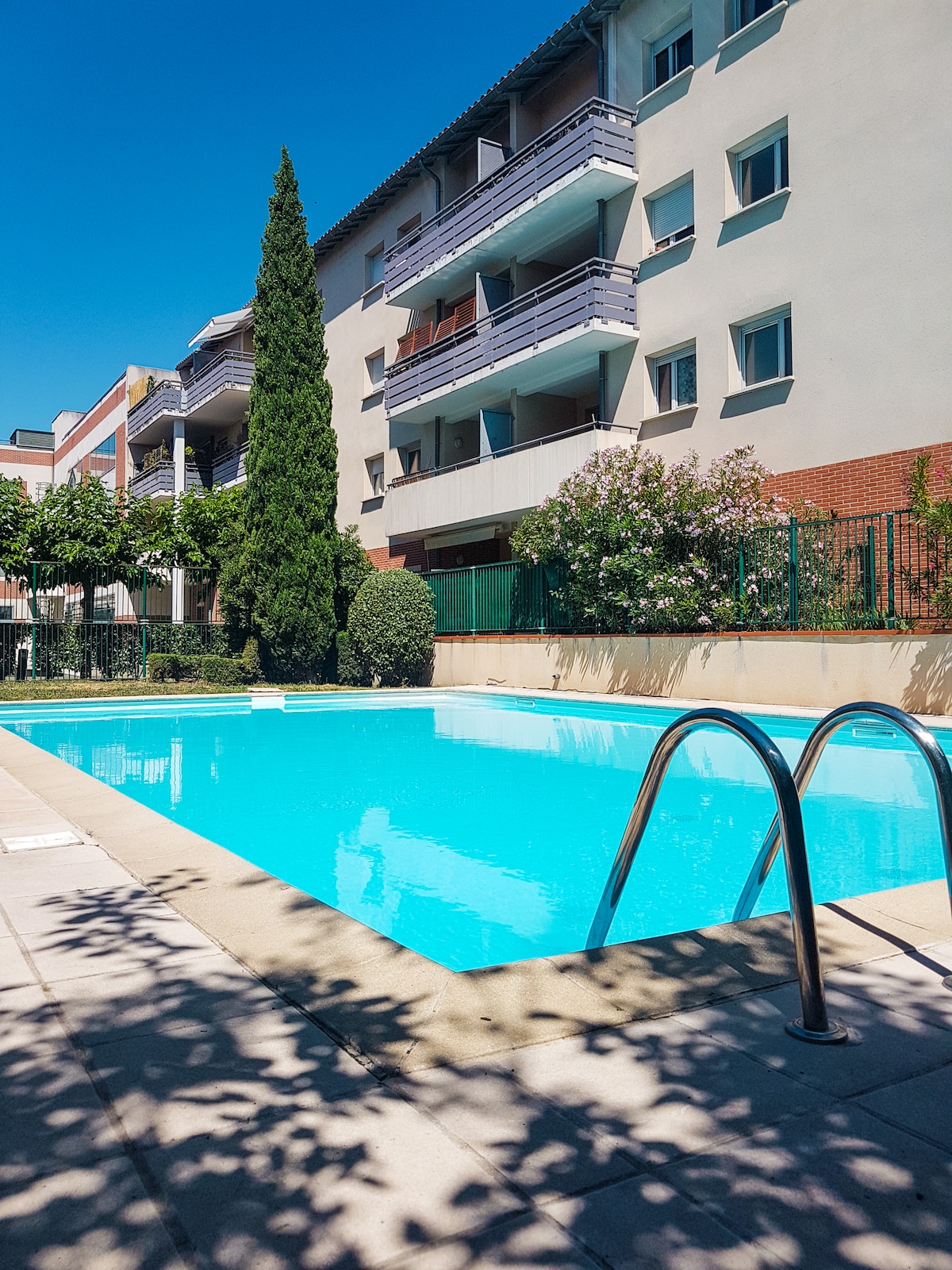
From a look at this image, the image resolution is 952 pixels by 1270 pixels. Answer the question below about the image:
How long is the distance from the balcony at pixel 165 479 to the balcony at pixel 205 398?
182 cm

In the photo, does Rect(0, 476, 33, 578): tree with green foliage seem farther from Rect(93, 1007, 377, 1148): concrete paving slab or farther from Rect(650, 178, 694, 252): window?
Rect(93, 1007, 377, 1148): concrete paving slab

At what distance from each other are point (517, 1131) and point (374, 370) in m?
28.6

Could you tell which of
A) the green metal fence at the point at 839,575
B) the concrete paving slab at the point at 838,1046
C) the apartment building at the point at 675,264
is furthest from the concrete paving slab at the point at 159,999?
the apartment building at the point at 675,264

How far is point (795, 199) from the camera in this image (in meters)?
15.5

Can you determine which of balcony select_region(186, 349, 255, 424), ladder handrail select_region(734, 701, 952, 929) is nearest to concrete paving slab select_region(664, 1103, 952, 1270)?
ladder handrail select_region(734, 701, 952, 929)

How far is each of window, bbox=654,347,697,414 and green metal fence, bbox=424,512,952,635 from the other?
4075 millimetres

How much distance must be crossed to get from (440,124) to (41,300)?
1744 cm

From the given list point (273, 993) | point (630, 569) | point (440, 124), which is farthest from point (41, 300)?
point (273, 993)

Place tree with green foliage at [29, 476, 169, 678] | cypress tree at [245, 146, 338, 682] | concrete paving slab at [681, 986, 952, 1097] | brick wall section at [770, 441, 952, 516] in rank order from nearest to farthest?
1. concrete paving slab at [681, 986, 952, 1097]
2. brick wall section at [770, 441, 952, 516]
3. cypress tree at [245, 146, 338, 682]
4. tree with green foliage at [29, 476, 169, 678]

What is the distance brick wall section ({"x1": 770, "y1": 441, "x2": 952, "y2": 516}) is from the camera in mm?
13422

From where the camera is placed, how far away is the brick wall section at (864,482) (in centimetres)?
1342

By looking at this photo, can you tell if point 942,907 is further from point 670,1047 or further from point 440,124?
point 440,124

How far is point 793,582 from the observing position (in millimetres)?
14109

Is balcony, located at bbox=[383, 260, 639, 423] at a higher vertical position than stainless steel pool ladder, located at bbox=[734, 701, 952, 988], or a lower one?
higher
